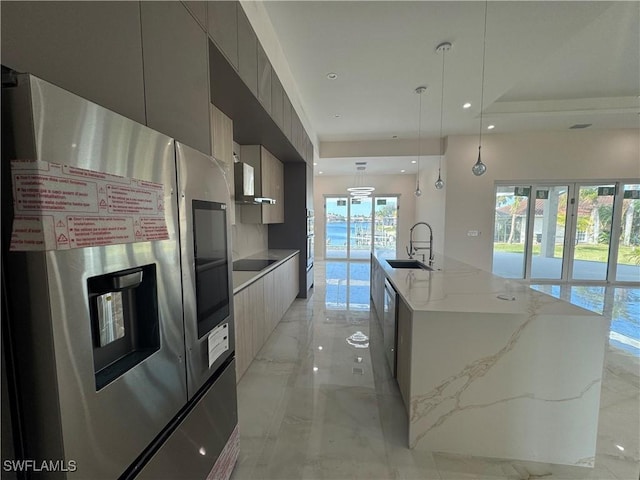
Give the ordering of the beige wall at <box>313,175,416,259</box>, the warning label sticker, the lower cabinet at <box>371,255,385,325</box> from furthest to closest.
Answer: the beige wall at <box>313,175,416,259</box> → the lower cabinet at <box>371,255,385,325</box> → the warning label sticker

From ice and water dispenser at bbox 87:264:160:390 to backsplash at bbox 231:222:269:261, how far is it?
268 cm

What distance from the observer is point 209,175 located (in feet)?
4.17

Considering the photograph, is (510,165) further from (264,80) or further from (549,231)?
(264,80)

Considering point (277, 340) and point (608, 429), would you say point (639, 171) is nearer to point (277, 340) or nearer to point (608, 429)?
point (608, 429)

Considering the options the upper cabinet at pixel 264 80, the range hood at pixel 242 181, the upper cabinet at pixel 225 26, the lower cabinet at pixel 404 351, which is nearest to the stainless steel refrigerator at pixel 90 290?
the upper cabinet at pixel 225 26

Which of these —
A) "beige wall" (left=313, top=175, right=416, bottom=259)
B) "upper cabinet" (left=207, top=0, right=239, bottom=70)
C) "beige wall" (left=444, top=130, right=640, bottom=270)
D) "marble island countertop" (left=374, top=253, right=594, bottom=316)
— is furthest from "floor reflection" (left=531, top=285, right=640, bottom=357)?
"upper cabinet" (left=207, top=0, right=239, bottom=70)

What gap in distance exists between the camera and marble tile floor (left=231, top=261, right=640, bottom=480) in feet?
5.31

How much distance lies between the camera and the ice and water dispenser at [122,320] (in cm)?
77

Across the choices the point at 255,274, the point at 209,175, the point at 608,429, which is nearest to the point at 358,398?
the point at 255,274

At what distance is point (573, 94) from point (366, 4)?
4417 millimetres

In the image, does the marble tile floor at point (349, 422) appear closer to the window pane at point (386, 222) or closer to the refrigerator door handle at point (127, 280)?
the refrigerator door handle at point (127, 280)

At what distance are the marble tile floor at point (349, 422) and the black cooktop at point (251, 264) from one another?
0.89 meters

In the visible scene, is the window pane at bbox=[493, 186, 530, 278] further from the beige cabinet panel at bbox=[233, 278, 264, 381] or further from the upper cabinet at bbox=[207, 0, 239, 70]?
the upper cabinet at bbox=[207, 0, 239, 70]

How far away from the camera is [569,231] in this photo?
245 inches
